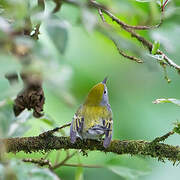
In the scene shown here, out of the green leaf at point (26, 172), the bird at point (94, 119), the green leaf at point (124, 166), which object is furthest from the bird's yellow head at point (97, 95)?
the green leaf at point (26, 172)

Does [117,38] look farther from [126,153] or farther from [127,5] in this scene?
[126,153]

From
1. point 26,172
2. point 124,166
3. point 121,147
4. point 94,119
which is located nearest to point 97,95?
point 94,119

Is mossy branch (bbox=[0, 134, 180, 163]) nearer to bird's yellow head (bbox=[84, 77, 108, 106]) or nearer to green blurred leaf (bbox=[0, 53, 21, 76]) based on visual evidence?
bird's yellow head (bbox=[84, 77, 108, 106])

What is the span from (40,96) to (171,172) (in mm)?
3040

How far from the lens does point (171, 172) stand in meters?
4.57

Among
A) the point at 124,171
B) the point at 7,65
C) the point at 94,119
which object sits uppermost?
the point at 7,65

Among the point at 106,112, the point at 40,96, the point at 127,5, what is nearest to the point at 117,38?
the point at 127,5

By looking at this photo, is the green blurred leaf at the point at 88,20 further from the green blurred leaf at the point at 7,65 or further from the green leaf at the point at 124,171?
the green leaf at the point at 124,171

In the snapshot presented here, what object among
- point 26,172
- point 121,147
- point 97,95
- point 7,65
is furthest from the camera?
point 97,95

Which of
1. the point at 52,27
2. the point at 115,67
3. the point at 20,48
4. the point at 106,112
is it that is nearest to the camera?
the point at 20,48

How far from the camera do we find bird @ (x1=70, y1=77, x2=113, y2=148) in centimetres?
246

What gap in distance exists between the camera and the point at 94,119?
2.85 meters

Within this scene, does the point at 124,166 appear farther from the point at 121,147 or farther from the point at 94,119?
the point at 94,119

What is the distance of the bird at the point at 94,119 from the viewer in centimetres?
246
